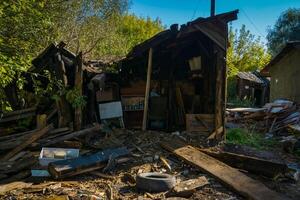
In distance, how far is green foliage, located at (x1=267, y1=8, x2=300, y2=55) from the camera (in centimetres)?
3962

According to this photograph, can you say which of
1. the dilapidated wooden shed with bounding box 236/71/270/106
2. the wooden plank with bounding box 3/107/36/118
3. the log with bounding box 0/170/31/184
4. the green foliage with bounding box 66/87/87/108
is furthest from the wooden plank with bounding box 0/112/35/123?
the dilapidated wooden shed with bounding box 236/71/270/106

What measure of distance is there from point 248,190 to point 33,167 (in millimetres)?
4484

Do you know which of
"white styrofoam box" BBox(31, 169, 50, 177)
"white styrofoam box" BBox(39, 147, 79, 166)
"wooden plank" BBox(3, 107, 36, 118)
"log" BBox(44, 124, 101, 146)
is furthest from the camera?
"wooden plank" BBox(3, 107, 36, 118)

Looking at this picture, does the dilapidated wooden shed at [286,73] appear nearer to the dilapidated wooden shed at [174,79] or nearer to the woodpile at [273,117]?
the woodpile at [273,117]

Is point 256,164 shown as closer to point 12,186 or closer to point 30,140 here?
point 12,186

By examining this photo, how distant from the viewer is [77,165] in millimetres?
7035

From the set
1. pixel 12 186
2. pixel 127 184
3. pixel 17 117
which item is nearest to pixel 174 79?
pixel 17 117

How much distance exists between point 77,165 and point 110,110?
12.5 feet

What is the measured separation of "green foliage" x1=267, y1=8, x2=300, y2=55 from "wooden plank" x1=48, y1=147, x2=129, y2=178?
35290 millimetres

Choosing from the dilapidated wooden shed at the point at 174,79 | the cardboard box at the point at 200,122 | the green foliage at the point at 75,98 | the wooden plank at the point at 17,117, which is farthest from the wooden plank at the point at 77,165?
the dilapidated wooden shed at the point at 174,79

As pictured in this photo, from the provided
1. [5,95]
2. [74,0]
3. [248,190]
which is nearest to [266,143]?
[248,190]

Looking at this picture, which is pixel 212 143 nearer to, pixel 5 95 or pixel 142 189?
pixel 142 189

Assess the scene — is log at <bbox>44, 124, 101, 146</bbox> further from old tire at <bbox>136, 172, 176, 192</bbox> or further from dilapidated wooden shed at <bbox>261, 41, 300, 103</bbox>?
dilapidated wooden shed at <bbox>261, 41, 300, 103</bbox>

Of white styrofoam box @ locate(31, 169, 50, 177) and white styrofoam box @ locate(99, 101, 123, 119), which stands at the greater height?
white styrofoam box @ locate(99, 101, 123, 119)
